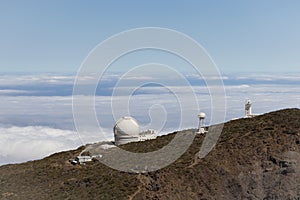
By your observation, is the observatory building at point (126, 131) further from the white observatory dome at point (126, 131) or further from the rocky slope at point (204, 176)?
the rocky slope at point (204, 176)

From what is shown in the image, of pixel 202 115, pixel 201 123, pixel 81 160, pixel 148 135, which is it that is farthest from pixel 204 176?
pixel 148 135

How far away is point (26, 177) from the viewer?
7081 centimetres

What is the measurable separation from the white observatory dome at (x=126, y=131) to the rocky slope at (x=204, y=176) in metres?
9.44

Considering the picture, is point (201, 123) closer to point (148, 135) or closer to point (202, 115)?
point (202, 115)

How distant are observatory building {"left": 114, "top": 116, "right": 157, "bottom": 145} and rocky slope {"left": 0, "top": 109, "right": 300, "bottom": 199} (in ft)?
31.0

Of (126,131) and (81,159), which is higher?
(126,131)

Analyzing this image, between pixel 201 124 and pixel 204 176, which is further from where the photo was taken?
pixel 201 124

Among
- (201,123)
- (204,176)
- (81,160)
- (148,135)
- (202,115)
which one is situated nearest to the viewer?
(204,176)

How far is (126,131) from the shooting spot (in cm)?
8144

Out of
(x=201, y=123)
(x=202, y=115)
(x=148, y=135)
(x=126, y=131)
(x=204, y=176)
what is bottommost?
(x=204, y=176)

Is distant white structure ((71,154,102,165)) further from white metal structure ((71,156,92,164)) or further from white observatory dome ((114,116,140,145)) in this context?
white observatory dome ((114,116,140,145))

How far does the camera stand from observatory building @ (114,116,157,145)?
267 feet

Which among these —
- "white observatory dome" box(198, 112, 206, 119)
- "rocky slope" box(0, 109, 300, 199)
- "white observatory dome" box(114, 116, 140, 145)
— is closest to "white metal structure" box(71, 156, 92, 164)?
"rocky slope" box(0, 109, 300, 199)

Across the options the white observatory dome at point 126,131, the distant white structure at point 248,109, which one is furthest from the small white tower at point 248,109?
the white observatory dome at point 126,131
